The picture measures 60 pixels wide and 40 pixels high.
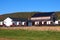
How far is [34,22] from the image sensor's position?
82.6 metres

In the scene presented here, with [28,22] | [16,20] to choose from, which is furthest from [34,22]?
[16,20]

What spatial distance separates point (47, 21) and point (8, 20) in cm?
1557

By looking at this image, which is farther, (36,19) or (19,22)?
(36,19)

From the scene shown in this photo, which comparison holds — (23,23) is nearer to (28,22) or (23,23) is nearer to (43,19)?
(28,22)

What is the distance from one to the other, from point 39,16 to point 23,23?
9.85 metres

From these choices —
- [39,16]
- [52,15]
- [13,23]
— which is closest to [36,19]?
[39,16]

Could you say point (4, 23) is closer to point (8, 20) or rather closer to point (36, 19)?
point (8, 20)

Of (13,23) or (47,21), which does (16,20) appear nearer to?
(13,23)

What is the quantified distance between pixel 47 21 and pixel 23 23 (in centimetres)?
963

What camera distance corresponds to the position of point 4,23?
253ft

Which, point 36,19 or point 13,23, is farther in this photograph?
point 36,19

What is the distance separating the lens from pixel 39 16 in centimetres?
8619

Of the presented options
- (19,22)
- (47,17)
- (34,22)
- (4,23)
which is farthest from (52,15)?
(4,23)

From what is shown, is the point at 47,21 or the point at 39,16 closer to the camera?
the point at 47,21
